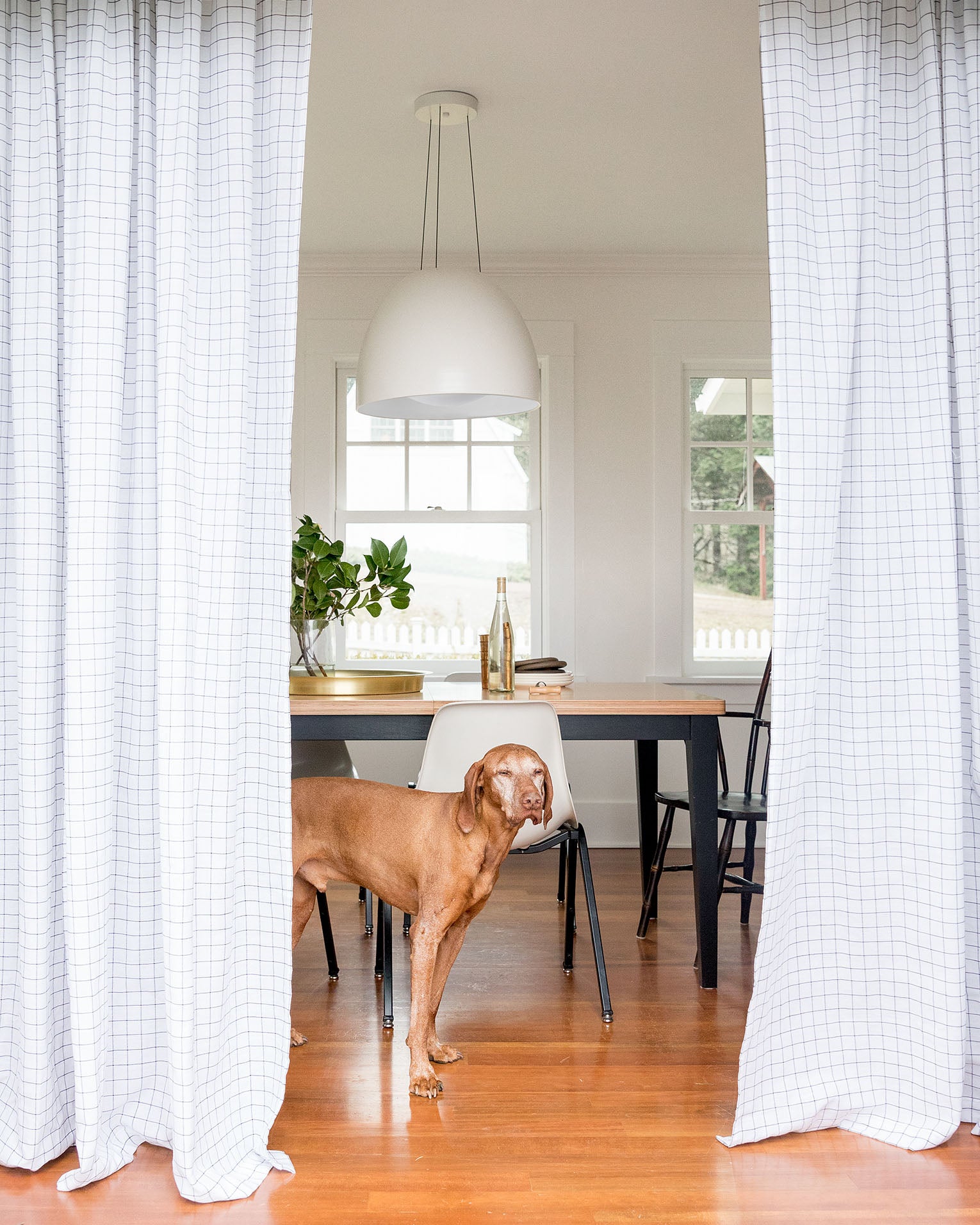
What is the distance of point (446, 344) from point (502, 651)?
3.19 feet

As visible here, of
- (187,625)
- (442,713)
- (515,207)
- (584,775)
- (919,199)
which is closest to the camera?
(187,625)

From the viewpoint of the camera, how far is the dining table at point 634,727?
3.07 m

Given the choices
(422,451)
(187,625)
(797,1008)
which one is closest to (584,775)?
(422,451)

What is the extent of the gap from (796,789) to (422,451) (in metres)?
3.64

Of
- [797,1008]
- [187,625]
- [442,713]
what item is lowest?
[797,1008]

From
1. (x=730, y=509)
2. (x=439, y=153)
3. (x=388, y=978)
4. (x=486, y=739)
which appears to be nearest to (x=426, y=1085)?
(x=388, y=978)

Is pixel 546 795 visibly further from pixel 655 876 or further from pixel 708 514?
pixel 708 514

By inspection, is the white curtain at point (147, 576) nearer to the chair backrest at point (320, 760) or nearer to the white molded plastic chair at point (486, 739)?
the white molded plastic chair at point (486, 739)

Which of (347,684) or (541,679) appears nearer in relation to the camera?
(347,684)

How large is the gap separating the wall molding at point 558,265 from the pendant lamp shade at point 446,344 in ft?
6.77

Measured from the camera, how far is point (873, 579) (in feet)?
6.99

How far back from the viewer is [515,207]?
4.62 metres

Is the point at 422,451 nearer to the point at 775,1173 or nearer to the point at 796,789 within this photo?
the point at 796,789

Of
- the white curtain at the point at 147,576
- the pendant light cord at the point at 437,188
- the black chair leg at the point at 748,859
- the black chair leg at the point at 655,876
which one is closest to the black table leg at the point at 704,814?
the black chair leg at the point at 655,876
